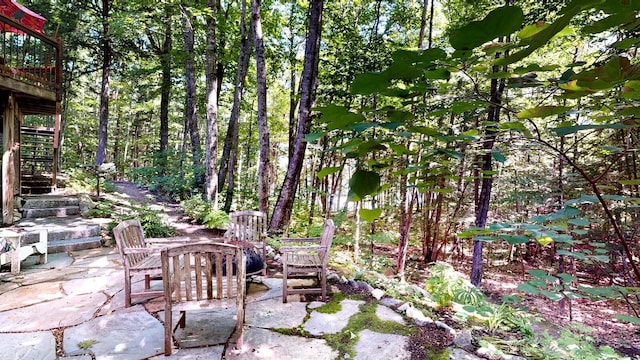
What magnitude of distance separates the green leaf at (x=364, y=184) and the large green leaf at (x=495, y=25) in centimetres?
27

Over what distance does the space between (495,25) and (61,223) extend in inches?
276

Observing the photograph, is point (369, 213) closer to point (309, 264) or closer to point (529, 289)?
point (529, 289)

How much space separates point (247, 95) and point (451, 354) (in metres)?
11.3

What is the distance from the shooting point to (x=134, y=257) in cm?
315

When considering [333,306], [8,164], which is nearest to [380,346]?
[333,306]

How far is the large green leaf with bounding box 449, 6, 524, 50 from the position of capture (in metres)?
0.41

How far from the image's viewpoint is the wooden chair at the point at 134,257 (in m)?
2.83

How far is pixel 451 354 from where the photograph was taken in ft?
7.77

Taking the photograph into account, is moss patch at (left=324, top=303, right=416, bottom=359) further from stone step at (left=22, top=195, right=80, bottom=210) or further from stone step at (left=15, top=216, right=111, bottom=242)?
stone step at (left=22, top=195, right=80, bottom=210)

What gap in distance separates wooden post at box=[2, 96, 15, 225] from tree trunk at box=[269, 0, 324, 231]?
4284 millimetres

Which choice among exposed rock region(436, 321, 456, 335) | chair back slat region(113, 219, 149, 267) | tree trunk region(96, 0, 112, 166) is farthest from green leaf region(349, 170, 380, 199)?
tree trunk region(96, 0, 112, 166)

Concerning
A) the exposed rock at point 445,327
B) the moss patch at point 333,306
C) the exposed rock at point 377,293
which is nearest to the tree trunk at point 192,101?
the moss patch at point 333,306

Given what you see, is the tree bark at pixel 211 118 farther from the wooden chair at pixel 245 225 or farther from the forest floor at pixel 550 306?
the wooden chair at pixel 245 225

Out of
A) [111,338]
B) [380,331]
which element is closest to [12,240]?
[111,338]
